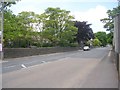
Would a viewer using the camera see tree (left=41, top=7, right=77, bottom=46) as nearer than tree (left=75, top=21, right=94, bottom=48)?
Yes

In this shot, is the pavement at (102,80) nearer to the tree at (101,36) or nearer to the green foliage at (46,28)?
the green foliage at (46,28)

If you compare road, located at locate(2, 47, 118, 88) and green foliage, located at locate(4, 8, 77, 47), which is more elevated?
green foliage, located at locate(4, 8, 77, 47)

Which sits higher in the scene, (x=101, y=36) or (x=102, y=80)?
(x=101, y=36)

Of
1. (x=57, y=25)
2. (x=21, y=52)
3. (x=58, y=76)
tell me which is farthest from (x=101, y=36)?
(x=58, y=76)

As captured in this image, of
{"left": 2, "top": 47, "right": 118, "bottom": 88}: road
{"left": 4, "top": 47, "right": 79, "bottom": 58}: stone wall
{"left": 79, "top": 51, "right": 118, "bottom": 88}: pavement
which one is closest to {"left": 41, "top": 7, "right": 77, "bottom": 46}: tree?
{"left": 4, "top": 47, "right": 79, "bottom": 58}: stone wall

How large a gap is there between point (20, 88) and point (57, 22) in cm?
6150

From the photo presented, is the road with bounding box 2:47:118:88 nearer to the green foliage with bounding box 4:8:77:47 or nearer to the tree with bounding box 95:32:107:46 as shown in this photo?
the green foliage with bounding box 4:8:77:47

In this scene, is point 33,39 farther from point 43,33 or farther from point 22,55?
point 22,55

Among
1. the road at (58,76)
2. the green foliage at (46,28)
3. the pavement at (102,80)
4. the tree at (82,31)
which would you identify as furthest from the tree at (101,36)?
the pavement at (102,80)

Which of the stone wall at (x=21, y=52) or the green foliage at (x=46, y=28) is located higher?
the green foliage at (x=46, y=28)

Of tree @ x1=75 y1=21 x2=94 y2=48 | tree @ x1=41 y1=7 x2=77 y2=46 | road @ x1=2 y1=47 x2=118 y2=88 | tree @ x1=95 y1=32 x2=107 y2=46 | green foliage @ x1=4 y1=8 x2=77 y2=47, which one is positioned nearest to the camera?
road @ x1=2 y1=47 x2=118 y2=88

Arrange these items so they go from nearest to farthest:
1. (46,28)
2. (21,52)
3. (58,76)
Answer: (58,76)
(21,52)
(46,28)

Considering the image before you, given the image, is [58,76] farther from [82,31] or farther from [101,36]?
[101,36]

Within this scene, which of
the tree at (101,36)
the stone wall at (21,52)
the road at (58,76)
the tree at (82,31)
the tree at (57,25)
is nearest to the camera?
the road at (58,76)
